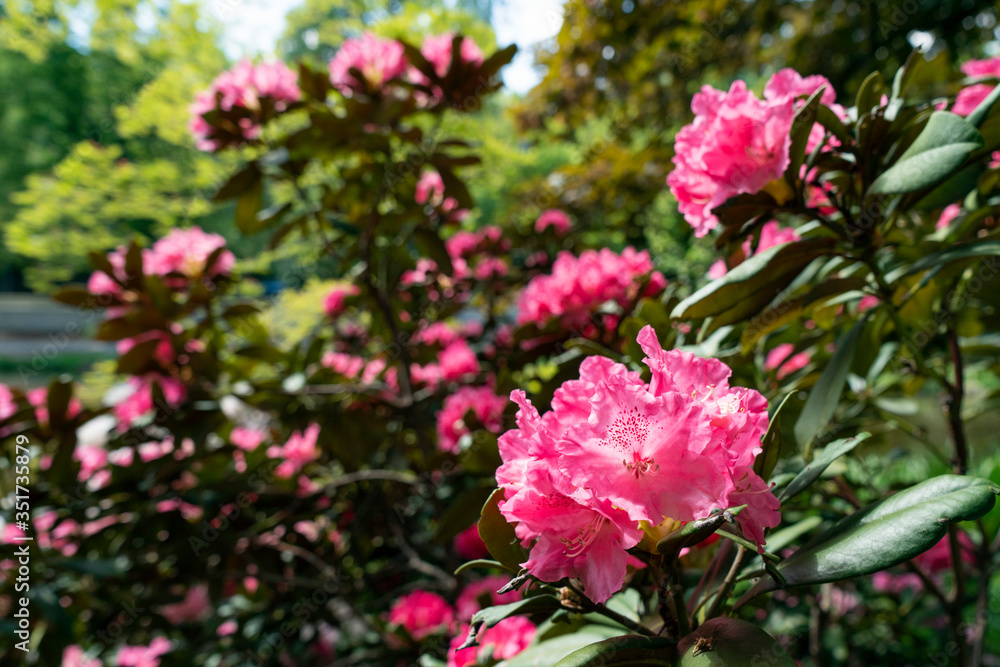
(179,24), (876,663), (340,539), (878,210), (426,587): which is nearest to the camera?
(878,210)

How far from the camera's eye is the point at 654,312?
0.85 meters

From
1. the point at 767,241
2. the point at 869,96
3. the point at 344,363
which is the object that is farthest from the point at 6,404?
the point at 869,96

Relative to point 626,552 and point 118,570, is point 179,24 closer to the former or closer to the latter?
point 118,570

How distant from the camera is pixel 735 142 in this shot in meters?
0.74

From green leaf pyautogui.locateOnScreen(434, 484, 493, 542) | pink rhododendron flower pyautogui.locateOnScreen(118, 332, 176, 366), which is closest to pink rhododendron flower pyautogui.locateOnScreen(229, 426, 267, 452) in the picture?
pink rhododendron flower pyautogui.locateOnScreen(118, 332, 176, 366)

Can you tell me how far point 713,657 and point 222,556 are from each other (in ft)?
5.06

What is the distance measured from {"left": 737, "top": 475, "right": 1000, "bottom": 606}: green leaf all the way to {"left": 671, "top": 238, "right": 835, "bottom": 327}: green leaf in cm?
28

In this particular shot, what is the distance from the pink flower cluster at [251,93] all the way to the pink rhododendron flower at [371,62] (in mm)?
139

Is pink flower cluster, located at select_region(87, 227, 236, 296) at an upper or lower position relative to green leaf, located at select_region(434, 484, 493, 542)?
upper

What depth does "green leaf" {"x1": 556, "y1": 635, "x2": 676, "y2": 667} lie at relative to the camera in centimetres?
49

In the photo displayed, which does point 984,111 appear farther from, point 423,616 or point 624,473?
point 423,616

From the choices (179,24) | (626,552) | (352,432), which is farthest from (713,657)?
(179,24)

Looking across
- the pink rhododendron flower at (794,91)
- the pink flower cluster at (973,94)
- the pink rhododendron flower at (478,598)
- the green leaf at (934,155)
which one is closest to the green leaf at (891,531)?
the green leaf at (934,155)

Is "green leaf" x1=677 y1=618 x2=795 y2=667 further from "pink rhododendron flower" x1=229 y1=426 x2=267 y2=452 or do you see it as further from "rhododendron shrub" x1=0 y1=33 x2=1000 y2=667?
"pink rhododendron flower" x1=229 y1=426 x2=267 y2=452
